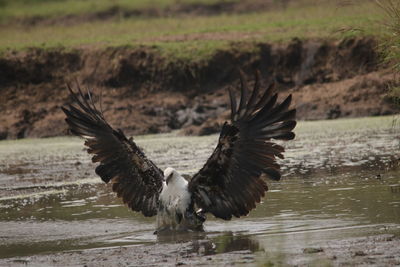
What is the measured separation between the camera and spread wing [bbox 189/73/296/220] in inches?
317

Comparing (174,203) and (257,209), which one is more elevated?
Result: (174,203)

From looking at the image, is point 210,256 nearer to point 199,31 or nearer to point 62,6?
point 199,31

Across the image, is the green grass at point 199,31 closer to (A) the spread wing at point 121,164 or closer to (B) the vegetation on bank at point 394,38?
(B) the vegetation on bank at point 394,38

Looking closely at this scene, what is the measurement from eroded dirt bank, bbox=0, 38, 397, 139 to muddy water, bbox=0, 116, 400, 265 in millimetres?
3546

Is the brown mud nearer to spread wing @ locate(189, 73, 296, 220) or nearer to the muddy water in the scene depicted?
the muddy water

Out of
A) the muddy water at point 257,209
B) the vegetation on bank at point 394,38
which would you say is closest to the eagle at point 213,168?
the muddy water at point 257,209

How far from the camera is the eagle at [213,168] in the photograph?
8.09m

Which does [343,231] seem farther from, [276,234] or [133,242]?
[133,242]

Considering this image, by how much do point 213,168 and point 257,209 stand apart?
1.26 m

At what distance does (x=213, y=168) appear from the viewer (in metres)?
8.29

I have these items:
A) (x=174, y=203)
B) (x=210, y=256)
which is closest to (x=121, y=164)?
(x=174, y=203)

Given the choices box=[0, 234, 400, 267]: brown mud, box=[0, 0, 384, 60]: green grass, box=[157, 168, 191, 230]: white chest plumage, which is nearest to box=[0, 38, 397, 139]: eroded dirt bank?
box=[0, 0, 384, 60]: green grass

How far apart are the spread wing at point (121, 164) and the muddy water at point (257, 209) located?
0.30 m

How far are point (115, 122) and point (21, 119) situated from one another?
2.48m
